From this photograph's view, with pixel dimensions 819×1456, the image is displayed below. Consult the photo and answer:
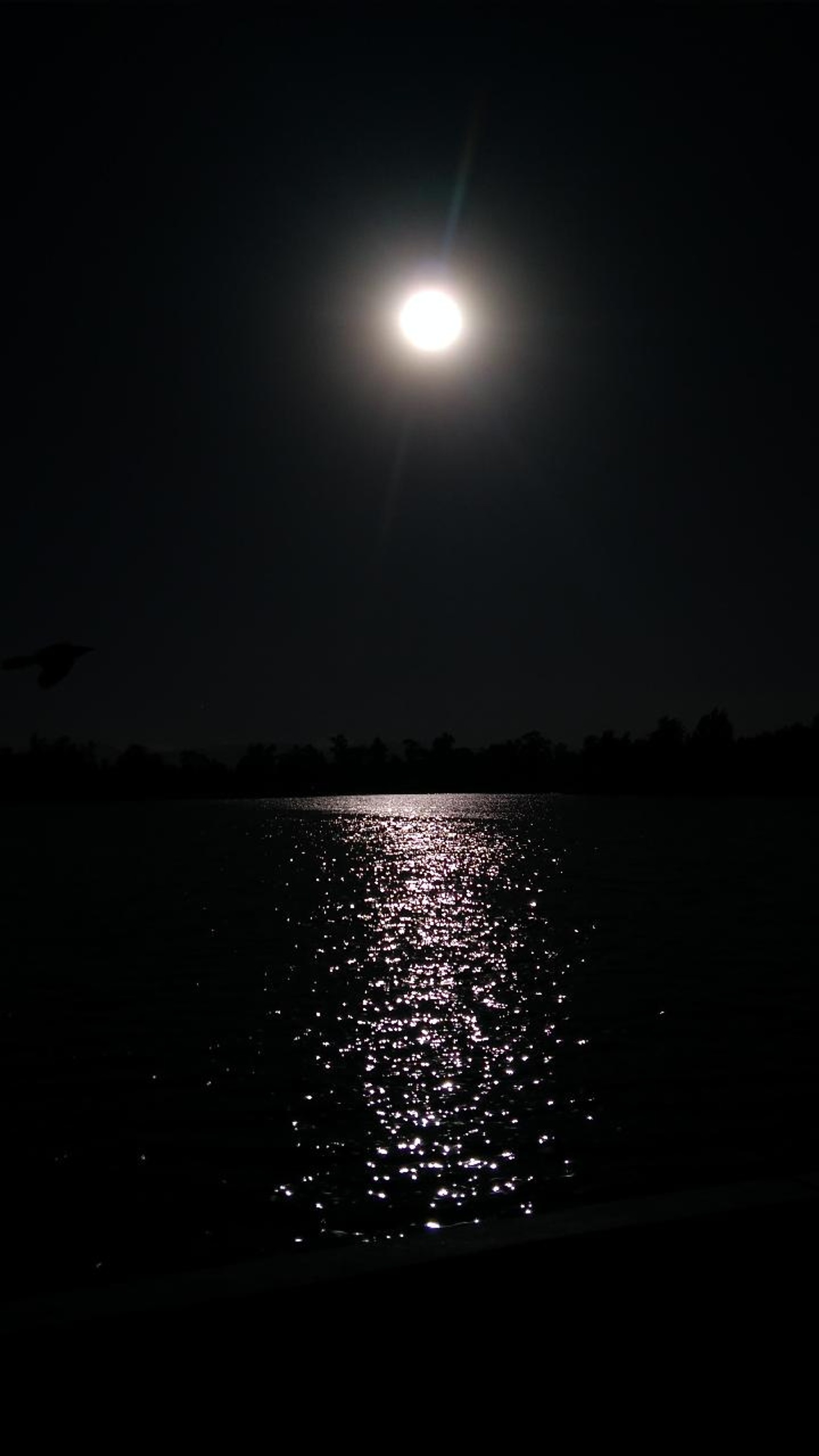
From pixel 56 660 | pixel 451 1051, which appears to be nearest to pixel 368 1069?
pixel 451 1051

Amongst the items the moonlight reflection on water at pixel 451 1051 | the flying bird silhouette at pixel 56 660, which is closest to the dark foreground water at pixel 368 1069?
the moonlight reflection on water at pixel 451 1051

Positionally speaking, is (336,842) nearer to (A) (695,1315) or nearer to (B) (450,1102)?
(B) (450,1102)

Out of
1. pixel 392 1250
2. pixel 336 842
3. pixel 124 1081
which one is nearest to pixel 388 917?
pixel 124 1081

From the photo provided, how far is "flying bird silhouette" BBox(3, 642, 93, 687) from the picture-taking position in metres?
11.2

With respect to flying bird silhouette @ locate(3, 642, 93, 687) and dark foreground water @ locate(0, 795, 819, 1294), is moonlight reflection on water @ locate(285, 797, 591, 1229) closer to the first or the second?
dark foreground water @ locate(0, 795, 819, 1294)

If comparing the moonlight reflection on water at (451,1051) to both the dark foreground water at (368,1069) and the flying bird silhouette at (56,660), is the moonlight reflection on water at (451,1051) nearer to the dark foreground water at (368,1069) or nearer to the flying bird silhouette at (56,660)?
the dark foreground water at (368,1069)

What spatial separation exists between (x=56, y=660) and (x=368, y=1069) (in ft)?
55.0

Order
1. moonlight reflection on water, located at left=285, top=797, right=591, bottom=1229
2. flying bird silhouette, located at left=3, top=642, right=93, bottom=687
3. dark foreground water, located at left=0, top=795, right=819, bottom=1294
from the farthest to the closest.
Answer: moonlight reflection on water, located at left=285, top=797, right=591, bottom=1229
dark foreground water, located at left=0, top=795, right=819, bottom=1294
flying bird silhouette, located at left=3, top=642, right=93, bottom=687

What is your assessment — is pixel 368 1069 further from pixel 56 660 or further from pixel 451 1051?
pixel 56 660

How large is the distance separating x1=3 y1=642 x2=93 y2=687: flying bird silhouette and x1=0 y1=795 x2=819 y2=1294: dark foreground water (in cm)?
758

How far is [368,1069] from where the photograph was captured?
25156 millimetres

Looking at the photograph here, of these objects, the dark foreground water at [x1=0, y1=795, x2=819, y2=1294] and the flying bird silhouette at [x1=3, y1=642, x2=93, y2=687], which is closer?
the flying bird silhouette at [x1=3, y1=642, x2=93, y2=687]

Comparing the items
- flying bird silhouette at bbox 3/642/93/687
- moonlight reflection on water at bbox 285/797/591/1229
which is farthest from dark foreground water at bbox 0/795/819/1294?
flying bird silhouette at bbox 3/642/93/687

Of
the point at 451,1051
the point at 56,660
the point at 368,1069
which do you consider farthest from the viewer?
the point at 451,1051
